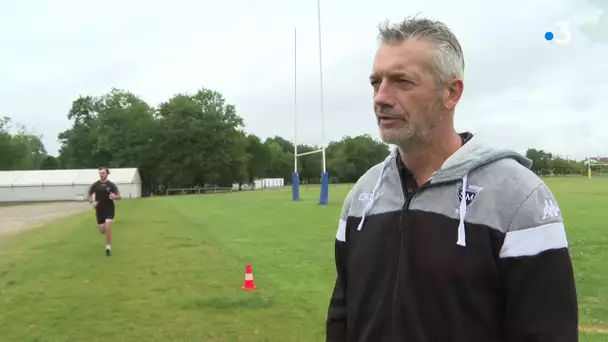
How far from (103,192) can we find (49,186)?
2369 inches

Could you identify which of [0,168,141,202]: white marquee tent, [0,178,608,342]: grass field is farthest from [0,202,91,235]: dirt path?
[0,168,141,202]: white marquee tent

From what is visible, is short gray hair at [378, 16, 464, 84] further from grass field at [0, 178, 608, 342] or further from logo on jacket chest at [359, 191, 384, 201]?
grass field at [0, 178, 608, 342]

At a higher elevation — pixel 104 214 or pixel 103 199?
pixel 103 199

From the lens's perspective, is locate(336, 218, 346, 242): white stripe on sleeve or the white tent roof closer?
locate(336, 218, 346, 242): white stripe on sleeve

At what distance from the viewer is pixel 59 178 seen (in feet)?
232

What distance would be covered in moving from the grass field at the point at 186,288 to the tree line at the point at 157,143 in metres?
69.3

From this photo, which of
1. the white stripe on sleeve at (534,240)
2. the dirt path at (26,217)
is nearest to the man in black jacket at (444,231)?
the white stripe on sleeve at (534,240)

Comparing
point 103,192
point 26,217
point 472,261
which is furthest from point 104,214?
point 26,217

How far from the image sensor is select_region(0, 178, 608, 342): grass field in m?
6.63

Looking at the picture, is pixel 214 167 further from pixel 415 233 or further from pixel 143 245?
pixel 415 233

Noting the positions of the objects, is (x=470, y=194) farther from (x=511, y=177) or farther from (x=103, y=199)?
(x=103, y=199)

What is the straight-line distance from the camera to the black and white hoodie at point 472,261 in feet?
5.82

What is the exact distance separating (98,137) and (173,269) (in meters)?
92.7

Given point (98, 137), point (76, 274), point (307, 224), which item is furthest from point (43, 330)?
point (98, 137)
